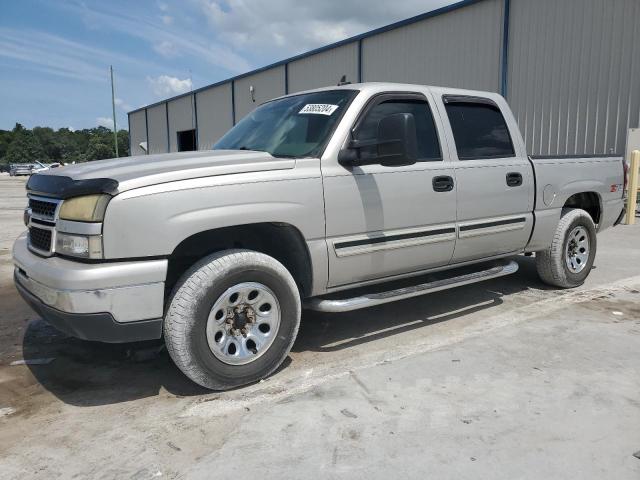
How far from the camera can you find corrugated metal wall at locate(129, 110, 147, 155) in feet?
133

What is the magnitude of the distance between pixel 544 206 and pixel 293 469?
12.1 feet

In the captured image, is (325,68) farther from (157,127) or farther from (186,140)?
(157,127)

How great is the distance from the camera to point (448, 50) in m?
14.3

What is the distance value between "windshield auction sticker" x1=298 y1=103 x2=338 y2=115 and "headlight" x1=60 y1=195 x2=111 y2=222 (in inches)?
67.3

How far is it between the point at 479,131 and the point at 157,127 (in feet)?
119

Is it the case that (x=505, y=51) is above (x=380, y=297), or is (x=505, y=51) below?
above

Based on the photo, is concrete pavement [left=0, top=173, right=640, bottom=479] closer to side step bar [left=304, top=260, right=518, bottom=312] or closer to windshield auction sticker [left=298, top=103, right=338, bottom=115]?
side step bar [left=304, top=260, right=518, bottom=312]

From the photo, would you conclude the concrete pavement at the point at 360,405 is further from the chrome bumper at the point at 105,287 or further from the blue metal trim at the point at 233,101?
the blue metal trim at the point at 233,101

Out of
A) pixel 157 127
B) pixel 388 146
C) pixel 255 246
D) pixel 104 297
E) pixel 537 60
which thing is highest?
pixel 157 127

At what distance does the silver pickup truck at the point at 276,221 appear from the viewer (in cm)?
280

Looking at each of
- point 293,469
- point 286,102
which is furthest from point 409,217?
point 293,469

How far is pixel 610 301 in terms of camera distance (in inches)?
201

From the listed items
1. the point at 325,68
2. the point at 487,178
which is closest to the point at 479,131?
the point at 487,178

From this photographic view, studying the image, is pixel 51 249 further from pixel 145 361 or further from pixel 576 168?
pixel 576 168
